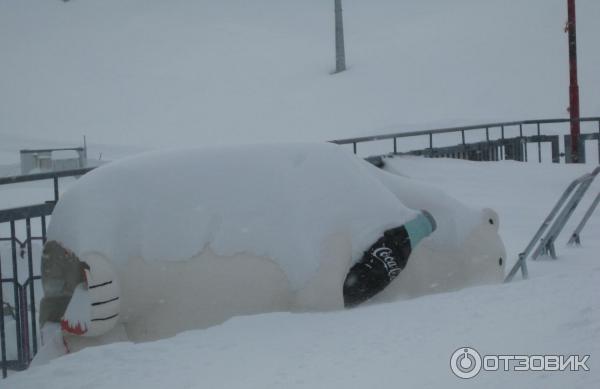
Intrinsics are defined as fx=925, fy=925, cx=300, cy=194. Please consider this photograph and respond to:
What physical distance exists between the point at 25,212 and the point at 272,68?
4226cm

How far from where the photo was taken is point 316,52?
170ft

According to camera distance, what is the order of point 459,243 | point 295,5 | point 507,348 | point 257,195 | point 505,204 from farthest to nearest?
1. point 295,5
2. point 505,204
3. point 459,243
4. point 257,195
5. point 507,348

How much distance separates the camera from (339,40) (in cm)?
4459

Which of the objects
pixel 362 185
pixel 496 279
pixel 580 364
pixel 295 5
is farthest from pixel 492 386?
pixel 295 5

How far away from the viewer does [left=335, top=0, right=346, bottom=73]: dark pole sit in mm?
44312

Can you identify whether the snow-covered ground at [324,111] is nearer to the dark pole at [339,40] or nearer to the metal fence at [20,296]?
the dark pole at [339,40]

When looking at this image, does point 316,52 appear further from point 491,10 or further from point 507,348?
point 507,348

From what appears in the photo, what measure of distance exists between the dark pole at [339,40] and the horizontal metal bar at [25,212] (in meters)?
37.6

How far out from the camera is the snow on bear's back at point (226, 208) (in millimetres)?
6660

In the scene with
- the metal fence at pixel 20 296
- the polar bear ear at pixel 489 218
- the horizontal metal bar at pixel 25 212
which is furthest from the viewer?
the polar bear ear at pixel 489 218

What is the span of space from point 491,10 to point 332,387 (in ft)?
162

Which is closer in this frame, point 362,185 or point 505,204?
point 362,185

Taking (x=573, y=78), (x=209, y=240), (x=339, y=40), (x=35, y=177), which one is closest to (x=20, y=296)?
(x=35, y=177)

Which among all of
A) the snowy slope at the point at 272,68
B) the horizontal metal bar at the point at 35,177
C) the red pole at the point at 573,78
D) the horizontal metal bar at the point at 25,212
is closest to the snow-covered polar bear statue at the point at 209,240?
the horizontal metal bar at the point at 25,212
